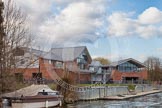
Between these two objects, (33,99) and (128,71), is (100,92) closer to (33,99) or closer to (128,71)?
(33,99)

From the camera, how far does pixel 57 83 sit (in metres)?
44.6

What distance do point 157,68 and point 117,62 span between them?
83.2 feet

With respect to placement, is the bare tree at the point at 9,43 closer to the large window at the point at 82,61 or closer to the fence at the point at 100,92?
the fence at the point at 100,92

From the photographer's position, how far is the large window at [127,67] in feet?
285

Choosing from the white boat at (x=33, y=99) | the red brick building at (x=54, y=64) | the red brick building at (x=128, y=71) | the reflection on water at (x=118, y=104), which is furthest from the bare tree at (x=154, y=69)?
the white boat at (x=33, y=99)

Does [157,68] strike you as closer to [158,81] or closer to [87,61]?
[158,81]

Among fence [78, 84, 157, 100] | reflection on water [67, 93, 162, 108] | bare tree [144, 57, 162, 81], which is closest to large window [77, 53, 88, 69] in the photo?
fence [78, 84, 157, 100]

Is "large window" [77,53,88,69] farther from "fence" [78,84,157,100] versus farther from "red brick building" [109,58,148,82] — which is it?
"fence" [78,84,157,100]

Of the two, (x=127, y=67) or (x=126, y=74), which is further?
(x=127, y=67)

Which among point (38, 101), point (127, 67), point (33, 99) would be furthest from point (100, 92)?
point (127, 67)

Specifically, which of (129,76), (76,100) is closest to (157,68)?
(129,76)

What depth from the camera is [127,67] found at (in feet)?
290

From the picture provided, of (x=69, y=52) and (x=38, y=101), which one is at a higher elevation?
(x=69, y=52)

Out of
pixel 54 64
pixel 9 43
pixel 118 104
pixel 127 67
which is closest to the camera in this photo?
pixel 9 43
